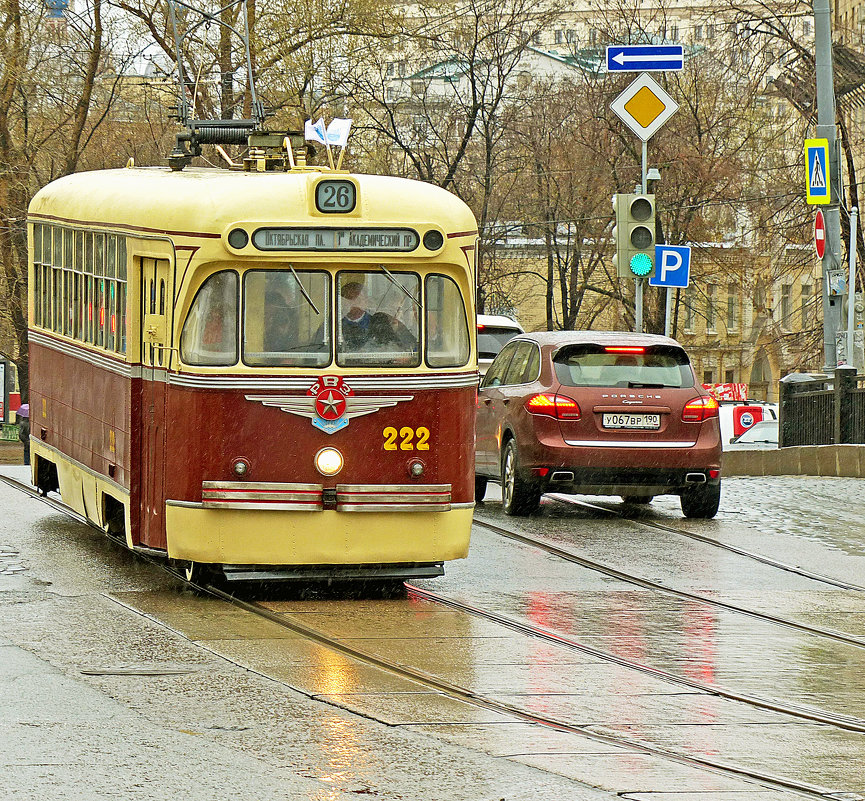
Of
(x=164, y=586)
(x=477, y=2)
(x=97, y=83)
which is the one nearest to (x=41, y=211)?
(x=164, y=586)

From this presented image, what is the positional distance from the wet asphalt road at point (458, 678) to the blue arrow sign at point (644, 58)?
758 centimetres

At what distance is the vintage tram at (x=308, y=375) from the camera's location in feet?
34.5

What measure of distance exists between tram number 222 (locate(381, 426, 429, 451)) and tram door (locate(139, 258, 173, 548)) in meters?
1.35

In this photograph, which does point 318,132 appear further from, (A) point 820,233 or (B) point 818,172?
(A) point 820,233

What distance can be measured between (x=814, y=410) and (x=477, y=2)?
25555 mm

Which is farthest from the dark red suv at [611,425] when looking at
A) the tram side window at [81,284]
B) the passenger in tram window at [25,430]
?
the passenger in tram window at [25,430]

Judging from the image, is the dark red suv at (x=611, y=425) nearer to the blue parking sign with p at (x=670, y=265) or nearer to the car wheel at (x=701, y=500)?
the car wheel at (x=701, y=500)

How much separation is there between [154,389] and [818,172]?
45.2 ft

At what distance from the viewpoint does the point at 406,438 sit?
1075cm

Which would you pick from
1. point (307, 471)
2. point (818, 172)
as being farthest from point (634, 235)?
point (307, 471)

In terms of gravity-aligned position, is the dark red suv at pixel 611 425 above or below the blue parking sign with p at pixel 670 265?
below

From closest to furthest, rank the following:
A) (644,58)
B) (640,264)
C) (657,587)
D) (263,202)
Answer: (263,202) → (657,587) → (640,264) → (644,58)

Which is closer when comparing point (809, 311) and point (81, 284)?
point (81, 284)

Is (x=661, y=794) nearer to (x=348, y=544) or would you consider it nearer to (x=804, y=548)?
(x=348, y=544)
